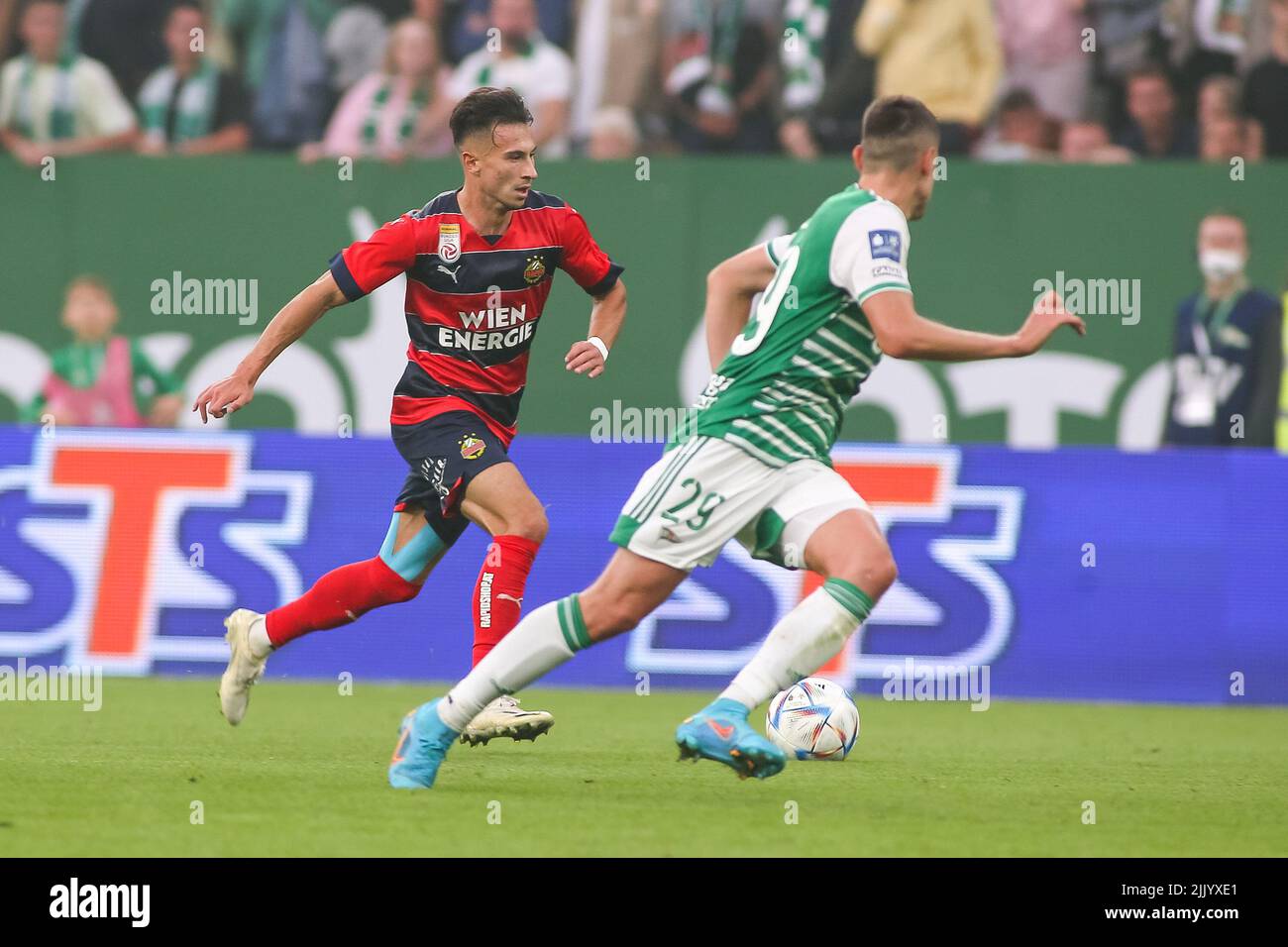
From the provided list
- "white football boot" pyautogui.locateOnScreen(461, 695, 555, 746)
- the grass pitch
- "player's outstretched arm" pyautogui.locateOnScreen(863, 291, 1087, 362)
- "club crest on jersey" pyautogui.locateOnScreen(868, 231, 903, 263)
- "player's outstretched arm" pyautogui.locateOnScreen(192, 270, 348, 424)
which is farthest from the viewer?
"white football boot" pyautogui.locateOnScreen(461, 695, 555, 746)

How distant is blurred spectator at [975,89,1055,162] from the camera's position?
13.1m

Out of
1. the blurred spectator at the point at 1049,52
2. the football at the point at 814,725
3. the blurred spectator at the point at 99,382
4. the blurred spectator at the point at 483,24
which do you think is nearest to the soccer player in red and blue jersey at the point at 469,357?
the football at the point at 814,725

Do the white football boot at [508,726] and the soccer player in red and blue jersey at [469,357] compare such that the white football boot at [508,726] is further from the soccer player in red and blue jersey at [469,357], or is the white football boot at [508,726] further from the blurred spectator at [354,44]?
the blurred spectator at [354,44]

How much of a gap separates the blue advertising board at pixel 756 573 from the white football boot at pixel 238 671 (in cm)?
254

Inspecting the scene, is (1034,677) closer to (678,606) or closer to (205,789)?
(678,606)

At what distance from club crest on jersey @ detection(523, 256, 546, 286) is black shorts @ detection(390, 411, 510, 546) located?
555 mm

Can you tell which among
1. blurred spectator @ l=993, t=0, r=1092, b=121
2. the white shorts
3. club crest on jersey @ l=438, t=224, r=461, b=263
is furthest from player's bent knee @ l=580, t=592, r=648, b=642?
blurred spectator @ l=993, t=0, r=1092, b=121

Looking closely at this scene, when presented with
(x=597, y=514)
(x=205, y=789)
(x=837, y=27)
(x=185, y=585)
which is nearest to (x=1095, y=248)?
(x=837, y=27)

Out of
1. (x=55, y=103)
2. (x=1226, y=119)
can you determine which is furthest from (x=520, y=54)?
(x=1226, y=119)

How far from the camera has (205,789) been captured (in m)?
6.41

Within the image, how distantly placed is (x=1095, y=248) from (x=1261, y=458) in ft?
8.90

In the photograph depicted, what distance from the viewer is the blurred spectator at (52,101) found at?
13.4 meters

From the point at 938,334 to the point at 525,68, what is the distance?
7.41 metres

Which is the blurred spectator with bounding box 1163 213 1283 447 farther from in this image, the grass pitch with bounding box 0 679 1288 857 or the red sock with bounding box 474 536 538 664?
the red sock with bounding box 474 536 538 664
